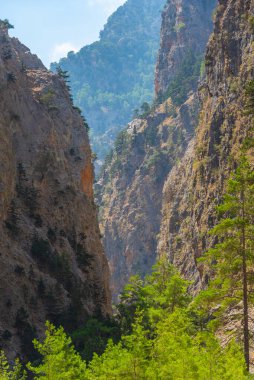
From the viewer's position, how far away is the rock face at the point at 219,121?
65.9m

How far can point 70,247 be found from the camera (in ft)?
204

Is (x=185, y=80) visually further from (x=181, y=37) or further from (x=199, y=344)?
(x=199, y=344)

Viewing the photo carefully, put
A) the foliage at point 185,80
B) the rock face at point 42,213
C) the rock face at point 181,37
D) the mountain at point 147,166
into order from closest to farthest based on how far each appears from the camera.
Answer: the rock face at point 42,213, the mountain at point 147,166, the foliage at point 185,80, the rock face at point 181,37

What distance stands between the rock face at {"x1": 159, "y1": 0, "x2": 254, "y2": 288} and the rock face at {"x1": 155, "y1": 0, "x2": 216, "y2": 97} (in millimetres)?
86937

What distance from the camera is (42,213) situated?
5978cm

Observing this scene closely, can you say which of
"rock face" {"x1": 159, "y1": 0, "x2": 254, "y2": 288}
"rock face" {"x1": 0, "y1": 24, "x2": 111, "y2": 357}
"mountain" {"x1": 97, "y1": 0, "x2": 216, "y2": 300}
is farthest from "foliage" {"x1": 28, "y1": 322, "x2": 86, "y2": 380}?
"mountain" {"x1": 97, "y1": 0, "x2": 216, "y2": 300}

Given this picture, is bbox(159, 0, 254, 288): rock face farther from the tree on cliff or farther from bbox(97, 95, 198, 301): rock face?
bbox(97, 95, 198, 301): rock face

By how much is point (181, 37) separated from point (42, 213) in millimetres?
125725

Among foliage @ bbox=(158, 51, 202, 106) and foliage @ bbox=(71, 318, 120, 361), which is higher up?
foliage @ bbox=(158, 51, 202, 106)

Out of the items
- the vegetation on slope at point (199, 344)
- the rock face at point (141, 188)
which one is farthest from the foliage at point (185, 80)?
the vegetation on slope at point (199, 344)

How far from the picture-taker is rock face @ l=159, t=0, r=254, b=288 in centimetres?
6588

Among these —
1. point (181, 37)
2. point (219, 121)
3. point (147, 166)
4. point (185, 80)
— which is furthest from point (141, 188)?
point (219, 121)

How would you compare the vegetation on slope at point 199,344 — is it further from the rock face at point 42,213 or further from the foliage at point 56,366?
→ the rock face at point 42,213

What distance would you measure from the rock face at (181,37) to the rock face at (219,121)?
86.9m
